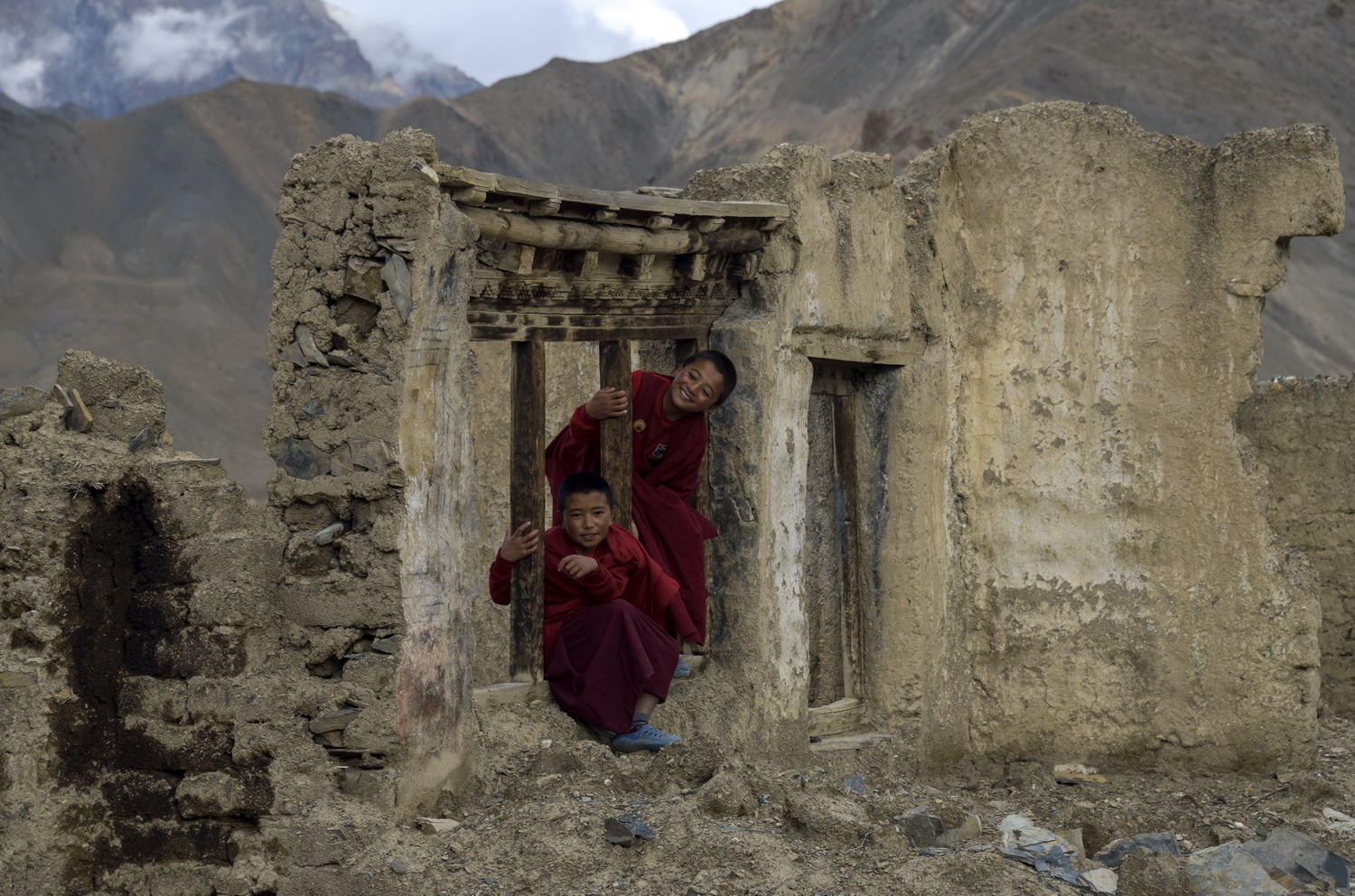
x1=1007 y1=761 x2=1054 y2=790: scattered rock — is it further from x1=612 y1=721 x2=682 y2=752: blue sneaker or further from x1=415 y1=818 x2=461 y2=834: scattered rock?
x1=415 y1=818 x2=461 y2=834: scattered rock

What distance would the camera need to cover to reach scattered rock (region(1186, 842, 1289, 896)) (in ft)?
16.5

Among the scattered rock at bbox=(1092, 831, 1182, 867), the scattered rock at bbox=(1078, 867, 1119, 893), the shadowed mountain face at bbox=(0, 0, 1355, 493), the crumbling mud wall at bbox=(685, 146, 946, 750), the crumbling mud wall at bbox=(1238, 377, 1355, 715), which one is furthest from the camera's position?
the shadowed mountain face at bbox=(0, 0, 1355, 493)

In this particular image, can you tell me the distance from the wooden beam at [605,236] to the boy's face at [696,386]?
435 mm

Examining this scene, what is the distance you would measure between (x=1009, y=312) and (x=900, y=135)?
24018 millimetres

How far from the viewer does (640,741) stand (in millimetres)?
5414

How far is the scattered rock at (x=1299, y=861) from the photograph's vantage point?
17.1 feet

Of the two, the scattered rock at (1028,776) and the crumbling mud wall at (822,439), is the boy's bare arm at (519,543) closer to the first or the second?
the crumbling mud wall at (822,439)

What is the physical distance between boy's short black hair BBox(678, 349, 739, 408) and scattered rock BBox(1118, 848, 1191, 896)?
7.12 ft

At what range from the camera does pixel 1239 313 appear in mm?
7168

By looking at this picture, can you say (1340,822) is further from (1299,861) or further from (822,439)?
(822,439)

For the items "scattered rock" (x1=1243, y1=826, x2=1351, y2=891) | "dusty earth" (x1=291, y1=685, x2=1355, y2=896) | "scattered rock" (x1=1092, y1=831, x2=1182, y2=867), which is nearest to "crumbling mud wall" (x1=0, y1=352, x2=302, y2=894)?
"dusty earth" (x1=291, y1=685, x2=1355, y2=896)

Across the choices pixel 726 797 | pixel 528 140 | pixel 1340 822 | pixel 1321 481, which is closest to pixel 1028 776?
pixel 1340 822

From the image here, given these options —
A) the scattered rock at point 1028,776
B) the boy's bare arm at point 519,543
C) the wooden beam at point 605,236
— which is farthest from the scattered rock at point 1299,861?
the wooden beam at point 605,236

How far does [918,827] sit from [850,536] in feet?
6.40
